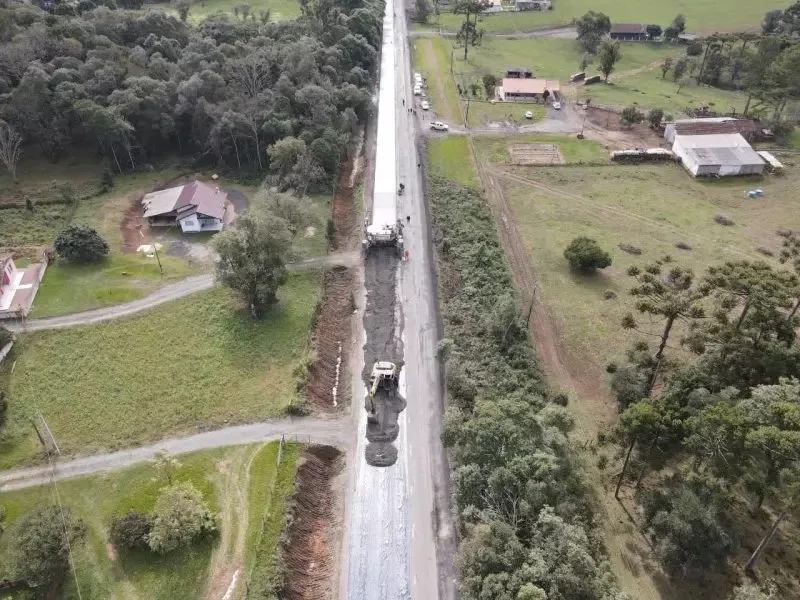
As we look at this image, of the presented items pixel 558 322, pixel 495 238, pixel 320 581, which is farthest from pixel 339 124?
pixel 320 581

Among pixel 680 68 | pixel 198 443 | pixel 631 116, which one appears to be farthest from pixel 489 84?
pixel 198 443

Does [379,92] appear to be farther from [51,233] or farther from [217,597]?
[217,597]

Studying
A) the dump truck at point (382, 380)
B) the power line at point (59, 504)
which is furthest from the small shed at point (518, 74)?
the power line at point (59, 504)

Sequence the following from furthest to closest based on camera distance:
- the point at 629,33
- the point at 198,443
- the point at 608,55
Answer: the point at 629,33 < the point at 608,55 < the point at 198,443

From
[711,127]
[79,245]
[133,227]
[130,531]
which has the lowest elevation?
[130,531]

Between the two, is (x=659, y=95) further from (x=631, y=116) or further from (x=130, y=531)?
(x=130, y=531)

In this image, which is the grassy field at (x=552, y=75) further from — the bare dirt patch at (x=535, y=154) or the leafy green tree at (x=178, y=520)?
the leafy green tree at (x=178, y=520)

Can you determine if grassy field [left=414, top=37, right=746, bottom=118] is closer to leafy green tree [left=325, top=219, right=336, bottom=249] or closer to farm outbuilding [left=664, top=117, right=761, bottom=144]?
farm outbuilding [left=664, top=117, right=761, bottom=144]

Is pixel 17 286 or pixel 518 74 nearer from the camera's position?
pixel 17 286
